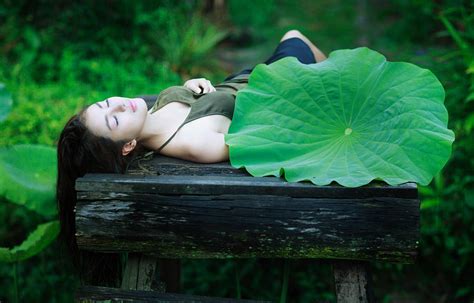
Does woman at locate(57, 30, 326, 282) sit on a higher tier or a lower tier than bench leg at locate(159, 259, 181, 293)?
higher

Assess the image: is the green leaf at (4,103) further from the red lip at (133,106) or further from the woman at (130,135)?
the red lip at (133,106)

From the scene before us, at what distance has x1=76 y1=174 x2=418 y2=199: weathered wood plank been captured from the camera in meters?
2.00

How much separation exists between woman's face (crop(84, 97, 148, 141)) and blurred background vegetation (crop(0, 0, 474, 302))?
0.76 m

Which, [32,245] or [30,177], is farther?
[30,177]

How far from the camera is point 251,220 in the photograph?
2.07 metres

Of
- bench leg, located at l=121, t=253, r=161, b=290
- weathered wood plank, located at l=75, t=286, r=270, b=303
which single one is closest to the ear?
bench leg, located at l=121, t=253, r=161, b=290

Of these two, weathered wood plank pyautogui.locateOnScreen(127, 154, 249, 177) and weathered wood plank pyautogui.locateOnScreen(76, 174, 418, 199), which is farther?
weathered wood plank pyautogui.locateOnScreen(127, 154, 249, 177)

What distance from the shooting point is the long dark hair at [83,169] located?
7.59ft

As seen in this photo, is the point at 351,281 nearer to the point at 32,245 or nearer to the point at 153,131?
the point at 153,131

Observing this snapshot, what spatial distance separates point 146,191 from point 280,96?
0.65 m

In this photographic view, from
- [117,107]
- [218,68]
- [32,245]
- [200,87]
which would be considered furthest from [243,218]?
[218,68]

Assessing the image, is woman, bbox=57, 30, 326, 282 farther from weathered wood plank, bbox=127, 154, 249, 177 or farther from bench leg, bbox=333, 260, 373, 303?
bench leg, bbox=333, 260, 373, 303

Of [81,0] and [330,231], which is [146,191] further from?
[81,0]

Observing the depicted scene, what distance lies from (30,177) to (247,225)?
3.91 feet
